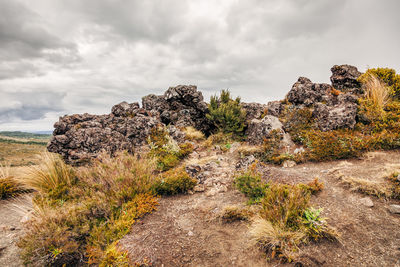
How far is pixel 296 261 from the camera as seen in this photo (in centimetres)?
265

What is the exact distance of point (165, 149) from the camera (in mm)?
9414

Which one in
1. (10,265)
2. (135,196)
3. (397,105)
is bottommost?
(10,265)

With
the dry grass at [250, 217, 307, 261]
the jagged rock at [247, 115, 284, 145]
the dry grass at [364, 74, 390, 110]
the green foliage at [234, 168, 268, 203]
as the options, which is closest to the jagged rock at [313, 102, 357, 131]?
the dry grass at [364, 74, 390, 110]

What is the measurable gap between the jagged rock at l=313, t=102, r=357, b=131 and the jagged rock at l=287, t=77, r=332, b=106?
136cm

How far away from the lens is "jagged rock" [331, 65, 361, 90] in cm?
1075

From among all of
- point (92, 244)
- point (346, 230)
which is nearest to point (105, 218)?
point (92, 244)

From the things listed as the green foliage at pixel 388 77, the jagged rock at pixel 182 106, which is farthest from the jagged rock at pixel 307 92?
the jagged rock at pixel 182 106

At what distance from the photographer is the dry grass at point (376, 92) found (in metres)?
8.42

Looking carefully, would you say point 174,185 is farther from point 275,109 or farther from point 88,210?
point 275,109

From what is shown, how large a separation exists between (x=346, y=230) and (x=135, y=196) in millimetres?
4824

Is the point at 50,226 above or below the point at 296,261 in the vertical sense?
above

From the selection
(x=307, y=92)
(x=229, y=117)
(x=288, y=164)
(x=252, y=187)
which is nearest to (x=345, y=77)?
(x=307, y=92)

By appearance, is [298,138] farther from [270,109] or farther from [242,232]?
[242,232]

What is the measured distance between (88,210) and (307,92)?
1211 cm
